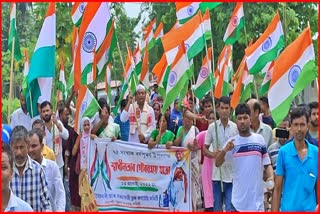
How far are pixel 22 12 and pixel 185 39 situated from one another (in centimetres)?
3204

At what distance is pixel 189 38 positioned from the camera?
1155cm

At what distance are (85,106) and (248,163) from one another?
274 cm

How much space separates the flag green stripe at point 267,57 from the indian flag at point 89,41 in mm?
2931

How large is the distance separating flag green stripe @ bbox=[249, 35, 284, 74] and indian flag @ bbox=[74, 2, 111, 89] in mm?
2931

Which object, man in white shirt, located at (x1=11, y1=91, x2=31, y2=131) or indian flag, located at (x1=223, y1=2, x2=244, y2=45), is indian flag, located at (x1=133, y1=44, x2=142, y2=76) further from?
man in white shirt, located at (x1=11, y1=91, x2=31, y2=131)

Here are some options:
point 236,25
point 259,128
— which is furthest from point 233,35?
point 259,128

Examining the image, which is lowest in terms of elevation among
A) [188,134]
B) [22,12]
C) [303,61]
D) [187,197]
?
[187,197]

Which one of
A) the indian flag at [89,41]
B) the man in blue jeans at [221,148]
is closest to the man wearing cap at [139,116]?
the indian flag at [89,41]

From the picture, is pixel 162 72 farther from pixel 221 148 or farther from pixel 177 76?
pixel 221 148

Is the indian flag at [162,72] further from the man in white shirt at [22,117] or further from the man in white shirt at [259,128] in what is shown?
the man in white shirt at [259,128]

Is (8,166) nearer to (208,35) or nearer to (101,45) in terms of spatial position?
(101,45)

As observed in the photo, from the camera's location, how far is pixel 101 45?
10.6 metres

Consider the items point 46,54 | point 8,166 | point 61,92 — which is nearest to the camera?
point 8,166

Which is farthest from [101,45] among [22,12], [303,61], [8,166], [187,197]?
[22,12]
